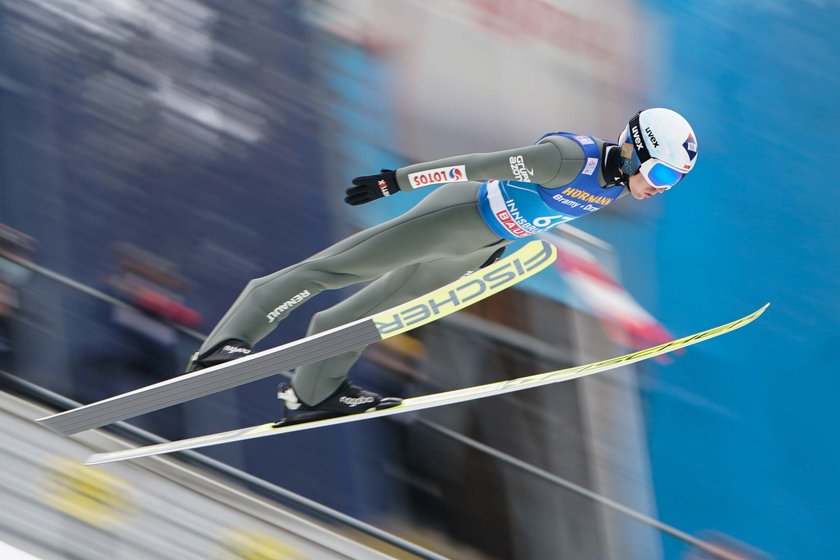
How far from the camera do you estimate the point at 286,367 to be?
4.30 meters

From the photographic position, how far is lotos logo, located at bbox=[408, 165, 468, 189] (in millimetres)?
4055

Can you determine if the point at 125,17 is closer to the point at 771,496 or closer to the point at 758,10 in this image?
the point at 758,10

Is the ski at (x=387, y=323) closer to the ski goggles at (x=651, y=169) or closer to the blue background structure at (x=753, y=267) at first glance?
the ski goggles at (x=651, y=169)

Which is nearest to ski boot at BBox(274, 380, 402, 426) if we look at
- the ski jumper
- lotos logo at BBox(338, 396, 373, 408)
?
lotos logo at BBox(338, 396, 373, 408)

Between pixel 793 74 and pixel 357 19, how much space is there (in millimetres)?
2115

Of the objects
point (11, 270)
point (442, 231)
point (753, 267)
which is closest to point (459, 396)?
point (442, 231)

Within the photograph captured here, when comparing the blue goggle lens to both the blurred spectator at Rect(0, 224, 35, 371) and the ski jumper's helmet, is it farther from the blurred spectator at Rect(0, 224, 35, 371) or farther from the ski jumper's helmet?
the blurred spectator at Rect(0, 224, 35, 371)

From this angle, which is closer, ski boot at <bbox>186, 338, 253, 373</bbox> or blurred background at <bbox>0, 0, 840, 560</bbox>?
ski boot at <bbox>186, 338, 253, 373</bbox>

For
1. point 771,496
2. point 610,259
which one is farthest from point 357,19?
point 771,496

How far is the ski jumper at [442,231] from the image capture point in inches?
160

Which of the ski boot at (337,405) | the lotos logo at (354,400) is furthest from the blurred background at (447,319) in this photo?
the lotos logo at (354,400)

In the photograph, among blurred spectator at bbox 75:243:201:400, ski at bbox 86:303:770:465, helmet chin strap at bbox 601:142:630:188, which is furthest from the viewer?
blurred spectator at bbox 75:243:201:400

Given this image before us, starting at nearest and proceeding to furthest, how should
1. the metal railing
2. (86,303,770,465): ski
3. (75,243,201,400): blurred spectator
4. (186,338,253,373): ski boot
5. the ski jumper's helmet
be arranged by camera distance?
the ski jumper's helmet → (186,338,253,373): ski boot → (86,303,770,465): ski → the metal railing → (75,243,201,400): blurred spectator

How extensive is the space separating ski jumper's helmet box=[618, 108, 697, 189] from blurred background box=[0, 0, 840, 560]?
1.59m
